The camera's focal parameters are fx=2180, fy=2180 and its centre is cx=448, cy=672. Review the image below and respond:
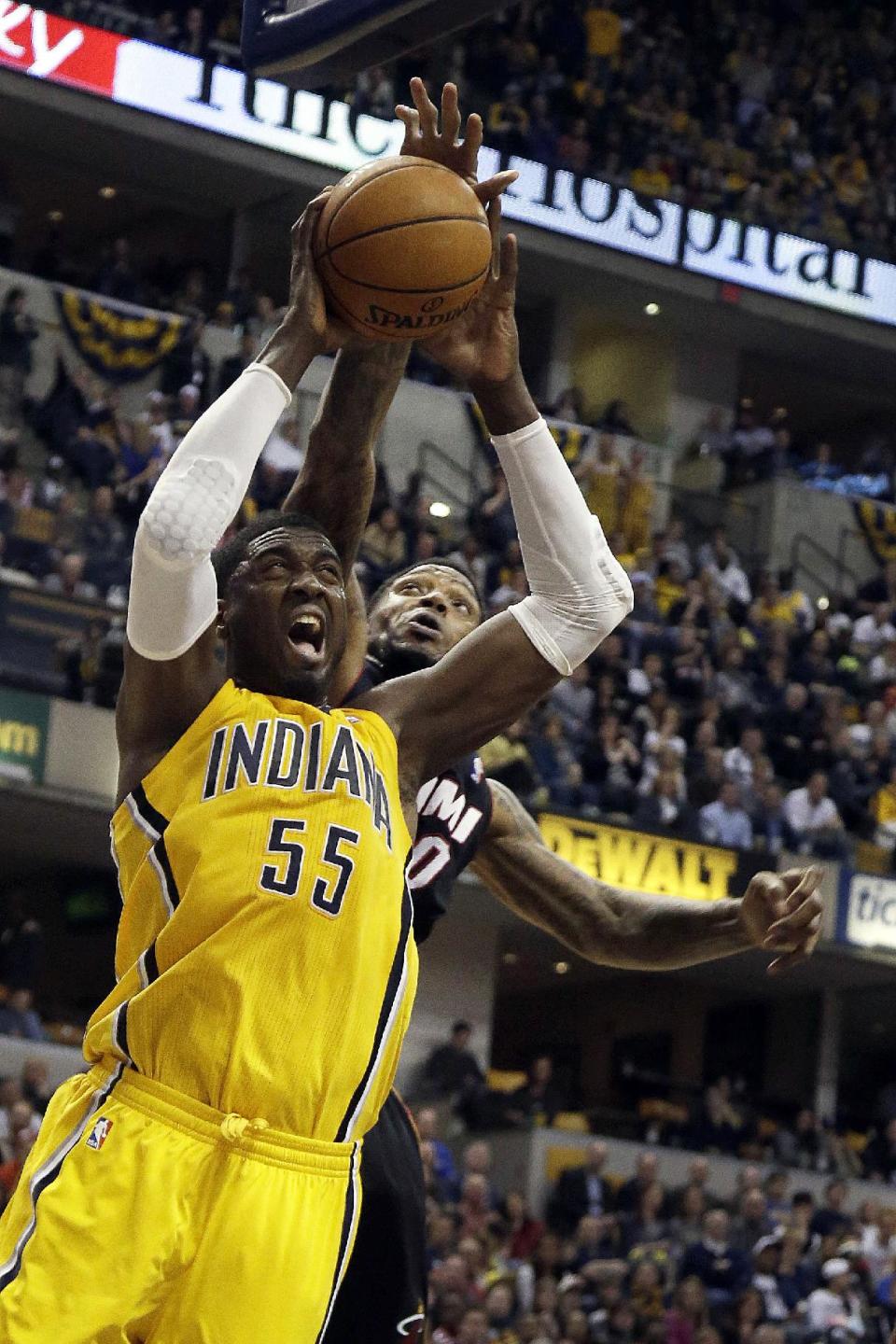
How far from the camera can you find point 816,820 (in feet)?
60.7

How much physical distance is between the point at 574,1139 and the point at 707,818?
2.79 meters

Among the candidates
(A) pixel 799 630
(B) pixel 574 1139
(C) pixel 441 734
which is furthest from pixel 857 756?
(C) pixel 441 734

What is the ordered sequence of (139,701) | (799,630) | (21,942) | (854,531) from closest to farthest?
(139,701), (21,942), (799,630), (854,531)

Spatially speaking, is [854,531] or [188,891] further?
[854,531]

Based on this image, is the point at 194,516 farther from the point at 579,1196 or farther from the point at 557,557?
the point at 579,1196

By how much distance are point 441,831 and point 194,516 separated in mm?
1444

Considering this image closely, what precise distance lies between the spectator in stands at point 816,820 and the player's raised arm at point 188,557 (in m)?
14.8

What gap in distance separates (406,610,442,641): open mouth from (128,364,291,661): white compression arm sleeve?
1.21 metres

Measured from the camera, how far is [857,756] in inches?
769

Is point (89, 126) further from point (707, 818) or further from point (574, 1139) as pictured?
point (574, 1139)

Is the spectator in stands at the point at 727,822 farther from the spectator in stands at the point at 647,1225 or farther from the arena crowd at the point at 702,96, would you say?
the arena crowd at the point at 702,96

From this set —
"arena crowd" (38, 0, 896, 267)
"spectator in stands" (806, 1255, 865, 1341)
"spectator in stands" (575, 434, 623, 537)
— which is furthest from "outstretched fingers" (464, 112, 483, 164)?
"arena crowd" (38, 0, 896, 267)

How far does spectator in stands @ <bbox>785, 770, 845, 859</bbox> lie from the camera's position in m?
18.3

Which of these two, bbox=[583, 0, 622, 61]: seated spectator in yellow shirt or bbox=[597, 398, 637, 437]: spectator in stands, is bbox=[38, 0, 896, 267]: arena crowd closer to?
bbox=[583, 0, 622, 61]: seated spectator in yellow shirt
